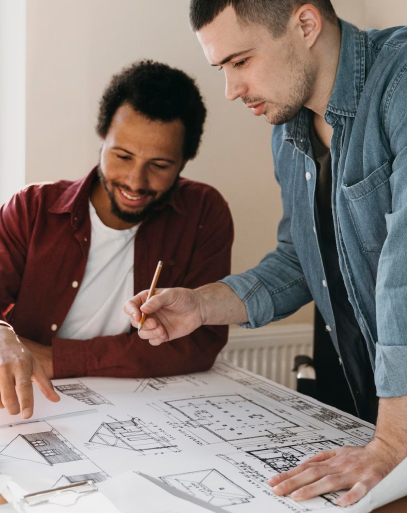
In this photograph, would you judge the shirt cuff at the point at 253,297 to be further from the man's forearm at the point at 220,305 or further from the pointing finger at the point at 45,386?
the pointing finger at the point at 45,386

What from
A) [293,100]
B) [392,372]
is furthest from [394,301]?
[293,100]

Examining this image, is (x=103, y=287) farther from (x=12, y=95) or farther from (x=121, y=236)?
(x=12, y=95)

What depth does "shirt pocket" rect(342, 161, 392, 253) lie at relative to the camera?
119cm

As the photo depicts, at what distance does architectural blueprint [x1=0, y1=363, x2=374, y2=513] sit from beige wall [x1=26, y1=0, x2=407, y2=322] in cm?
87

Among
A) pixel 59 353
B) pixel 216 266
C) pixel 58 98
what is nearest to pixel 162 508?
pixel 59 353

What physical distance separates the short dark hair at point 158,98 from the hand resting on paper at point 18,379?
0.70m

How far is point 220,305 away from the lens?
1.46 metres

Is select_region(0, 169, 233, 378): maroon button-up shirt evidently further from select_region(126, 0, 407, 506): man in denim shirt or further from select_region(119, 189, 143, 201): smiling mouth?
select_region(126, 0, 407, 506): man in denim shirt

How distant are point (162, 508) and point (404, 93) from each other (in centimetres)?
77

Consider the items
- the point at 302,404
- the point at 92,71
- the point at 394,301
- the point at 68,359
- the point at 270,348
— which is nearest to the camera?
the point at 394,301

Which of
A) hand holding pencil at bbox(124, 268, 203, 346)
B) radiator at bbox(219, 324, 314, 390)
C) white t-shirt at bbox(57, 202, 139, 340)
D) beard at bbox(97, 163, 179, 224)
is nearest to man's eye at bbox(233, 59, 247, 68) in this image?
hand holding pencil at bbox(124, 268, 203, 346)

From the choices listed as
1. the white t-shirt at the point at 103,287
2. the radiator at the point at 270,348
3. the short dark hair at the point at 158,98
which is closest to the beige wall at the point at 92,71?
the short dark hair at the point at 158,98

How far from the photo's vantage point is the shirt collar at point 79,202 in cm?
174

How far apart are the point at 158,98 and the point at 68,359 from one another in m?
0.70
